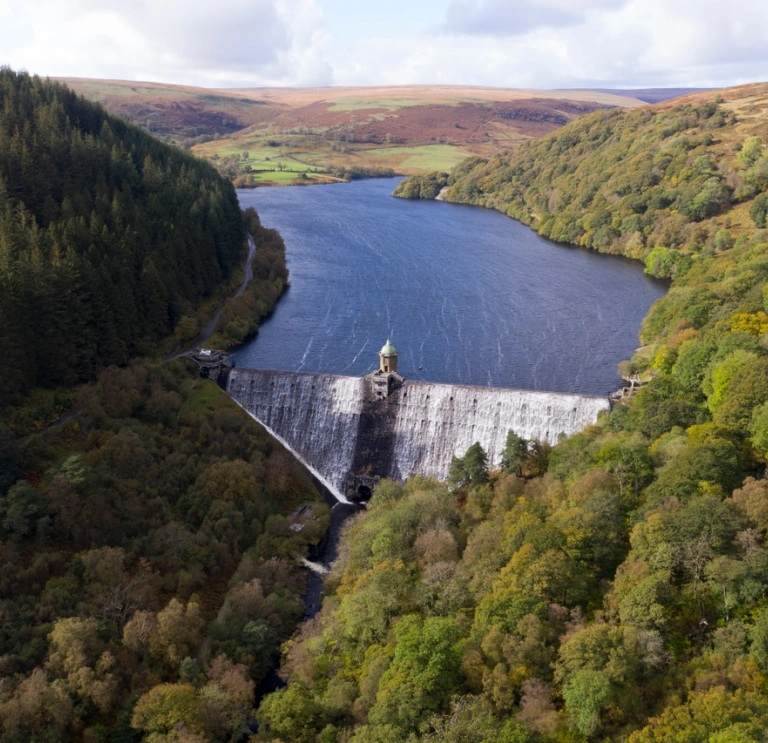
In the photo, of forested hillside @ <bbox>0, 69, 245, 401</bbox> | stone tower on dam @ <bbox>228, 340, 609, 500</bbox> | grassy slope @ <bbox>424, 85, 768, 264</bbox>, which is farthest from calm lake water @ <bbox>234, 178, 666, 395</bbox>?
forested hillside @ <bbox>0, 69, 245, 401</bbox>

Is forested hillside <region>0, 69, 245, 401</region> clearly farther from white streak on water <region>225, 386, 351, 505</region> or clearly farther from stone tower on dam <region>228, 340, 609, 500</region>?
stone tower on dam <region>228, 340, 609, 500</region>

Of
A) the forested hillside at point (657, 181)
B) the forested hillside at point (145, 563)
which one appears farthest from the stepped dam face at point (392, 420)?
the forested hillside at point (657, 181)

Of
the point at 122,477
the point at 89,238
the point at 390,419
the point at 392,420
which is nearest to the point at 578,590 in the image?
the point at 392,420

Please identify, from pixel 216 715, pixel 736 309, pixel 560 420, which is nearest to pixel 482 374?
pixel 560 420

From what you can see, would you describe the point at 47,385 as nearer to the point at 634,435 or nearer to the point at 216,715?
the point at 216,715

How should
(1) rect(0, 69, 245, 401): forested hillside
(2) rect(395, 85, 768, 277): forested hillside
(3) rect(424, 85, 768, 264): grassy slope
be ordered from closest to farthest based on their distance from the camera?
(1) rect(0, 69, 245, 401): forested hillside → (2) rect(395, 85, 768, 277): forested hillside → (3) rect(424, 85, 768, 264): grassy slope

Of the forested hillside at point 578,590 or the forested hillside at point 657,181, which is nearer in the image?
the forested hillside at point 578,590

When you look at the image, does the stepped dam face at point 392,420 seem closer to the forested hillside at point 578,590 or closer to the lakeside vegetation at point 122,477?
the lakeside vegetation at point 122,477
